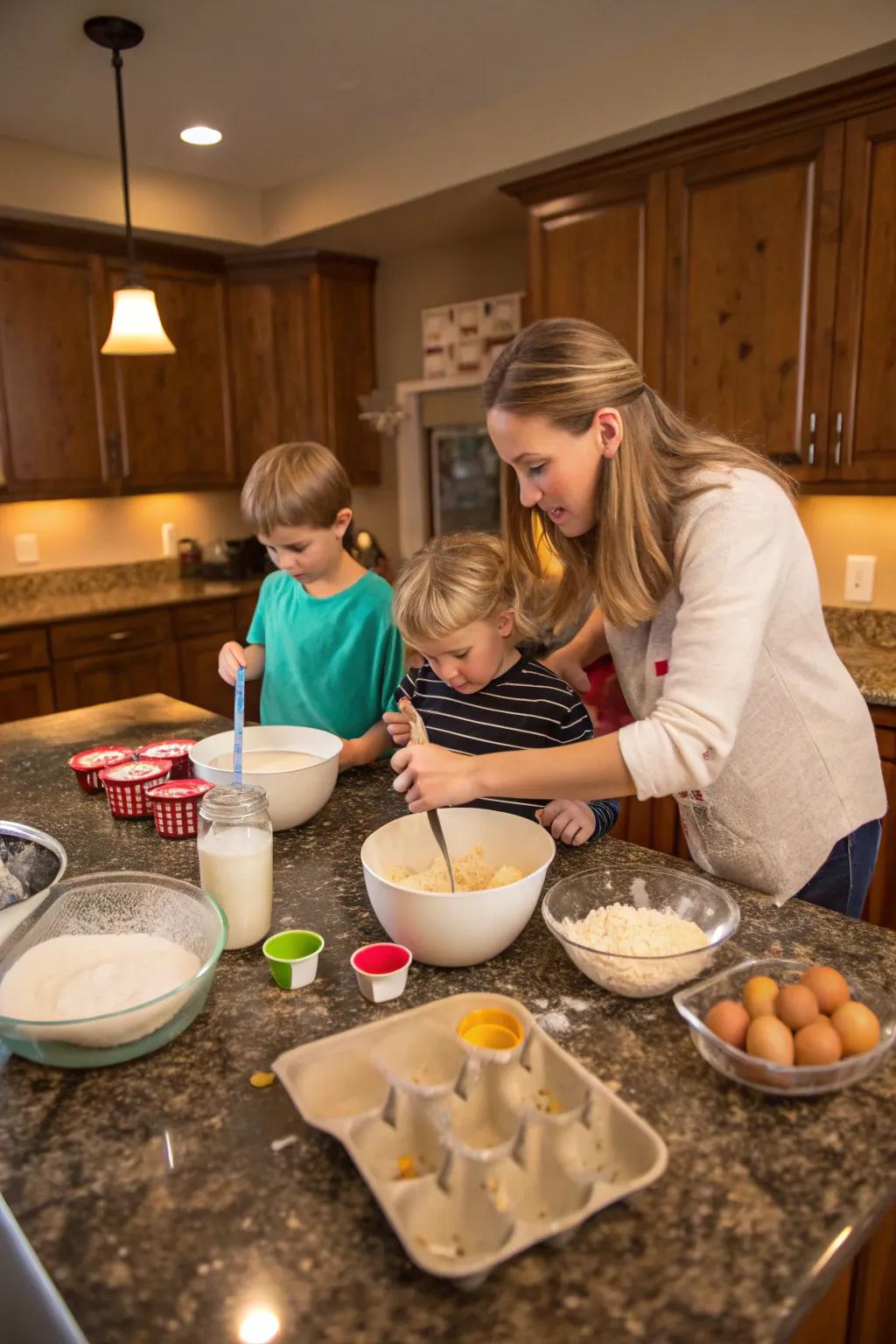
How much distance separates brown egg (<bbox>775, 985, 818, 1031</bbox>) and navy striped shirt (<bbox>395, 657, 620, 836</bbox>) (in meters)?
0.63

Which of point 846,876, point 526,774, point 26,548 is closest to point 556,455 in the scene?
point 526,774

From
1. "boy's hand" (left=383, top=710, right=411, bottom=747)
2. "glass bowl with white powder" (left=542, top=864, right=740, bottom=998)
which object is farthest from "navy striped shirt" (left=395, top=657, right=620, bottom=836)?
"glass bowl with white powder" (left=542, top=864, right=740, bottom=998)

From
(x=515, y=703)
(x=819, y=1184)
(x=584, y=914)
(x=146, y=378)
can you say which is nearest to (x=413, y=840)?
(x=584, y=914)

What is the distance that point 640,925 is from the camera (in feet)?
3.35

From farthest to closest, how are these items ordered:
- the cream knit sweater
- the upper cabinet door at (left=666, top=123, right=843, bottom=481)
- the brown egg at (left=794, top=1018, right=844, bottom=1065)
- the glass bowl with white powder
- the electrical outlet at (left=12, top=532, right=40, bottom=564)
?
the electrical outlet at (left=12, top=532, right=40, bottom=564) → the upper cabinet door at (left=666, top=123, right=843, bottom=481) → the cream knit sweater → the glass bowl with white powder → the brown egg at (left=794, top=1018, right=844, bottom=1065)

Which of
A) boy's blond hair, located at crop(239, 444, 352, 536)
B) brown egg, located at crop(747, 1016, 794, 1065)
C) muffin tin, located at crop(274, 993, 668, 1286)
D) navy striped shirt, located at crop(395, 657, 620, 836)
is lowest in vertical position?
muffin tin, located at crop(274, 993, 668, 1286)

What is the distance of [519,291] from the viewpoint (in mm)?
3861

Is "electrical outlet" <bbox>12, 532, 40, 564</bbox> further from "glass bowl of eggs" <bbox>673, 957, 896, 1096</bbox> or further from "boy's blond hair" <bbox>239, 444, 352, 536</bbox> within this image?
"glass bowl of eggs" <bbox>673, 957, 896, 1096</bbox>

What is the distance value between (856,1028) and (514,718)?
797 mm

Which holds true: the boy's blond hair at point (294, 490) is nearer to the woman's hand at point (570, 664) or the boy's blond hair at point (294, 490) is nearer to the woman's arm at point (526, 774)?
the woman's hand at point (570, 664)

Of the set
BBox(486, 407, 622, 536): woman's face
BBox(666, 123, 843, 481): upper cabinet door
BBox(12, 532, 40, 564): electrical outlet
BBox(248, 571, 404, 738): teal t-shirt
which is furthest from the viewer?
BBox(12, 532, 40, 564): electrical outlet

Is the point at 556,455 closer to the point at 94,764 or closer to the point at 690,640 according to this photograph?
the point at 690,640

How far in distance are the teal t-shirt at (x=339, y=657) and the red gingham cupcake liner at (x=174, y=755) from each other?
27 cm

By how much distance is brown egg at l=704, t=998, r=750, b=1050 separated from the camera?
83cm
